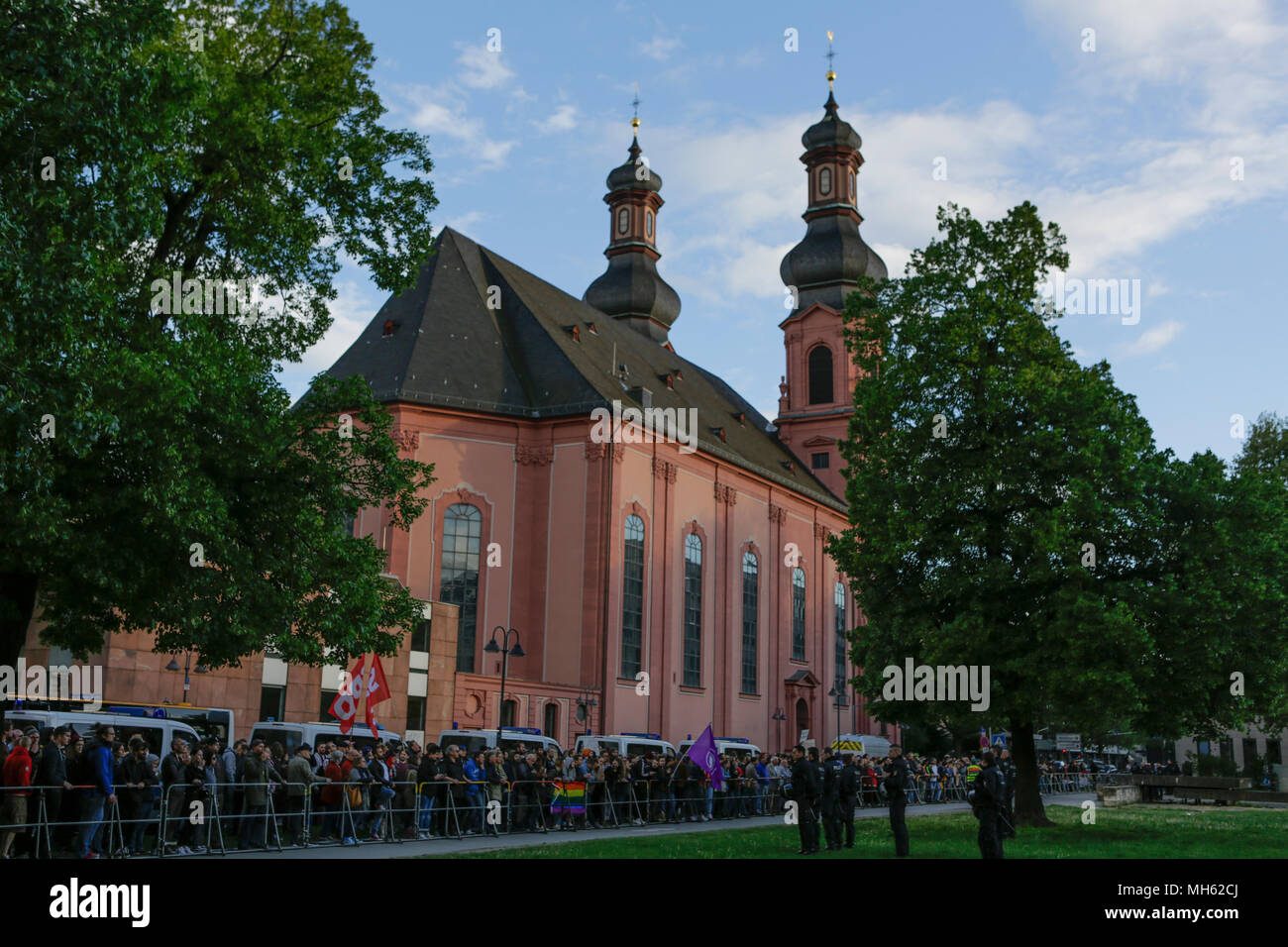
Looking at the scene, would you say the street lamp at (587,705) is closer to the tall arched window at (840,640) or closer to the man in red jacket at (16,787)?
the tall arched window at (840,640)

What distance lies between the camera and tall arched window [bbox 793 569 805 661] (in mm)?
60750

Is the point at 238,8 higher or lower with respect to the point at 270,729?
higher

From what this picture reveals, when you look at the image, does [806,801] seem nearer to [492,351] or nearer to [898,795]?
[898,795]

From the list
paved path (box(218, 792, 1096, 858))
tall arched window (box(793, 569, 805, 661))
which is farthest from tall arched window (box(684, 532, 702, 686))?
paved path (box(218, 792, 1096, 858))

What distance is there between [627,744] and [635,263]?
1592 inches

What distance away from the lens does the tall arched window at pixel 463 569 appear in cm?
4512

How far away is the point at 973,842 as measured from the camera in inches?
838

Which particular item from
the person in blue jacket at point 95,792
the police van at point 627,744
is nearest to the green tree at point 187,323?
the person in blue jacket at point 95,792

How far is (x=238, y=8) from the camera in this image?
20.9 meters

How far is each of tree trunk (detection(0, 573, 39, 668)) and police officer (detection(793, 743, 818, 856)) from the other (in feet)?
37.9

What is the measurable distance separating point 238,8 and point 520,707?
2565 centimetres
